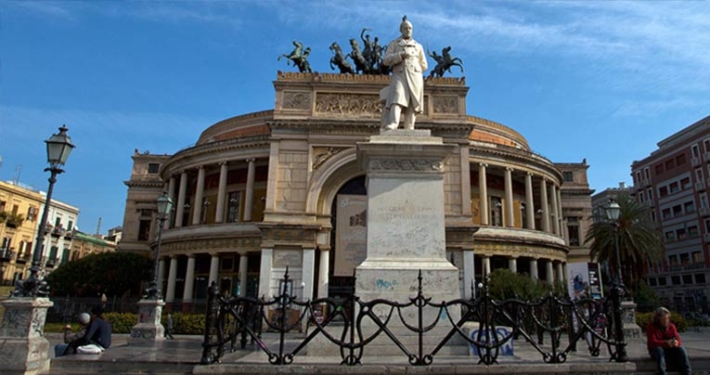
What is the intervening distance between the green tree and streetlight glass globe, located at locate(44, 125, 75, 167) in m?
33.5

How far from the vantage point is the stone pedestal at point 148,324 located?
18875 millimetres

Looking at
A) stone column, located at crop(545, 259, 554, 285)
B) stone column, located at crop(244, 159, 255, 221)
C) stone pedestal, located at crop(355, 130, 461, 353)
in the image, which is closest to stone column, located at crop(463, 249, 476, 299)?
stone column, located at crop(545, 259, 554, 285)

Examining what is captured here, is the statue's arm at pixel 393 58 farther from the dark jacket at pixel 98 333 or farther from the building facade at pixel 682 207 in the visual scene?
the building facade at pixel 682 207

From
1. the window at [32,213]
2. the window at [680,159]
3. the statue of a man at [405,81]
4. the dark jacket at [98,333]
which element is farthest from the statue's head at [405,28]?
the window at [680,159]

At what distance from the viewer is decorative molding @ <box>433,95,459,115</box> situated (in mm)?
36031

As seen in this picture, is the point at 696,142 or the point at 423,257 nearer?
the point at 423,257

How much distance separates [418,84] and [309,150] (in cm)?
2489

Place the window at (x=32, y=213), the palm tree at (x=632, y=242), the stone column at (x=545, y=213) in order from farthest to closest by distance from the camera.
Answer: the window at (x=32, y=213) → the stone column at (x=545, y=213) → the palm tree at (x=632, y=242)

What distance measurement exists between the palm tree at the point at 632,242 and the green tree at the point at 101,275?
4020cm

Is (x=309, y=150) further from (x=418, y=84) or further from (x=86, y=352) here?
(x=86, y=352)

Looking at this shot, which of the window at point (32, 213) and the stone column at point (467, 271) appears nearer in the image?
the stone column at point (467, 271)

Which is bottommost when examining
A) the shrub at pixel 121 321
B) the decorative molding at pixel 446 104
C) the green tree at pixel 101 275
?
the shrub at pixel 121 321

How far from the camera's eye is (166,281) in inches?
1780

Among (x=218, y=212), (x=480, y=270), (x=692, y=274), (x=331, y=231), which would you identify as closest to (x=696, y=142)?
(x=692, y=274)
